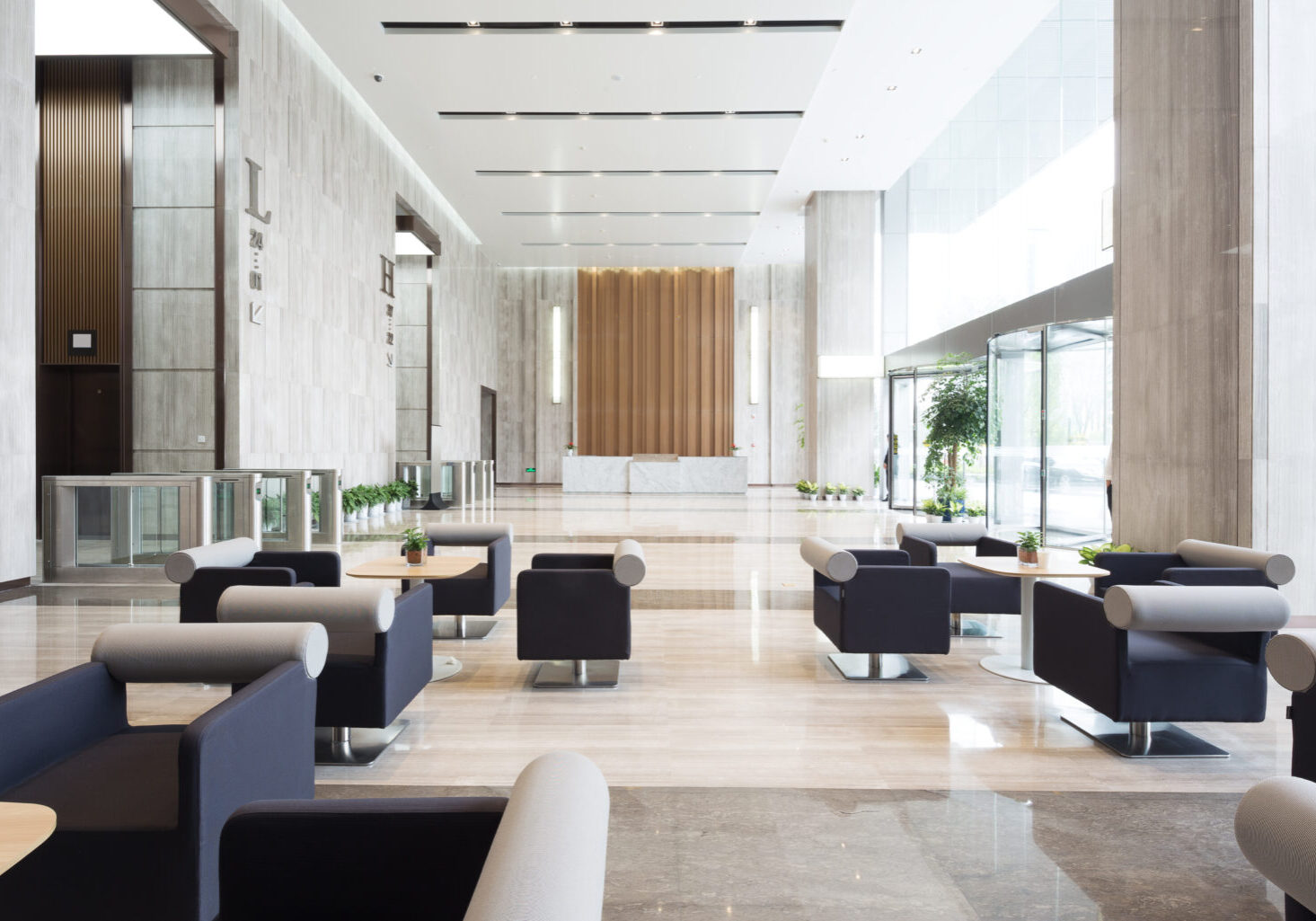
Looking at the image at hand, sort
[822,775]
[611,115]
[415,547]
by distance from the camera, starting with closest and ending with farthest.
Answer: [822,775] → [415,547] → [611,115]

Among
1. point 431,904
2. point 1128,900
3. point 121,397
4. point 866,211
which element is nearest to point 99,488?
point 121,397

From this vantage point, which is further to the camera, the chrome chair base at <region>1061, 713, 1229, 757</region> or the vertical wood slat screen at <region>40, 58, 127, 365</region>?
the vertical wood slat screen at <region>40, 58, 127, 365</region>

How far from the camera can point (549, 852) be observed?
101cm

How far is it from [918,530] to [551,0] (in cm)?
801

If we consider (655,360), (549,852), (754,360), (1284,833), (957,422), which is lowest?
(1284,833)

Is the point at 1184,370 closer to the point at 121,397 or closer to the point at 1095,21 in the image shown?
the point at 1095,21

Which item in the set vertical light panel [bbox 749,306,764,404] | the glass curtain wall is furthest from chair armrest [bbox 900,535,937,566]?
vertical light panel [bbox 749,306,764,404]

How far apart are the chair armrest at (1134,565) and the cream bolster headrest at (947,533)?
1.19 meters

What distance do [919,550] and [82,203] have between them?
34.9 ft

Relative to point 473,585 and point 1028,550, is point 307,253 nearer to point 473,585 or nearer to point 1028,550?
point 473,585

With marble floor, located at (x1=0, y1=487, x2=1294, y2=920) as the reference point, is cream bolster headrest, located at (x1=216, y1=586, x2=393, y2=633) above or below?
above

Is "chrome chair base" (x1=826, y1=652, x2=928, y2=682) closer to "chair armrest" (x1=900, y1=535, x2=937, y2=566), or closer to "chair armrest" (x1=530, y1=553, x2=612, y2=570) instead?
"chair armrest" (x1=900, y1=535, x2=937, y2=566)

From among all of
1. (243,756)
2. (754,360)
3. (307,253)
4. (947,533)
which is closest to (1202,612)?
(947,533)

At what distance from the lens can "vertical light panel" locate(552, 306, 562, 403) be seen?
2672 centimetres
